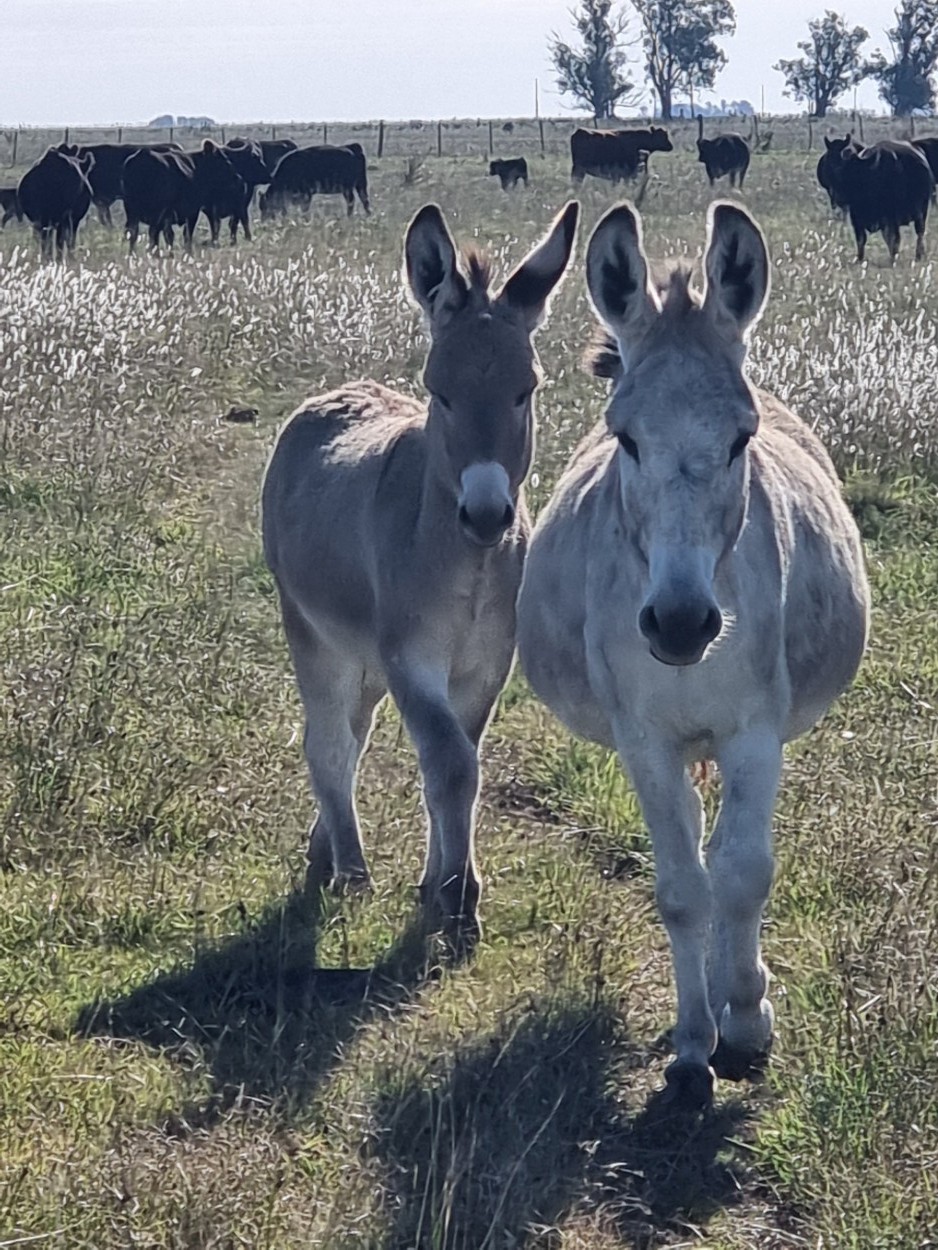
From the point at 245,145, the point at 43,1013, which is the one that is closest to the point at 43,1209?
the point at 43,1013

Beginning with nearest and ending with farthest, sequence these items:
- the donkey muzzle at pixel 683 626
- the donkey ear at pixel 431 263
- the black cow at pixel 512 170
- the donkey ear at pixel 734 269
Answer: the donkey muzzle at pixel 683 626
the donkey ear at pixel 734 269
the donkey ear at pixel 431 263
the black cow at pixel 512 170

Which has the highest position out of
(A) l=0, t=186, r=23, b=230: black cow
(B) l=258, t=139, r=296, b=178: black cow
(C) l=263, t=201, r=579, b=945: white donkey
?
(B) l=258, t=139, r=296, b=178: black cow

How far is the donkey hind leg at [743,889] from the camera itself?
4.11 m

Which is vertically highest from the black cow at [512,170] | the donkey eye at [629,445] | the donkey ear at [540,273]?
the black cow at [512,170]

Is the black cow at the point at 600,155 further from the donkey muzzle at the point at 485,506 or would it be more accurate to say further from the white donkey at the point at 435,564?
the donkey muzzle at the point at 485,506

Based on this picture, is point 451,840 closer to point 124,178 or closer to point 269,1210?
point 269,1210

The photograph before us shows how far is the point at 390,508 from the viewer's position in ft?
18.9

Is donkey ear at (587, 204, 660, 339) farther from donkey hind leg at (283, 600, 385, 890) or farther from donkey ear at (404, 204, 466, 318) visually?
donkey hind leg at (283, 600, 385, 890)

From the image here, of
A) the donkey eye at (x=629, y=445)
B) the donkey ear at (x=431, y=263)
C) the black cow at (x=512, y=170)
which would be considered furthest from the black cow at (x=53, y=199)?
the donkey eye at (x=629, y=445)

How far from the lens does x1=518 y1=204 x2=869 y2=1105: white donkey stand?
3811mm

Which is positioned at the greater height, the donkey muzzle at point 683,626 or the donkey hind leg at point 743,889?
the donkey muzzle at point 683,626

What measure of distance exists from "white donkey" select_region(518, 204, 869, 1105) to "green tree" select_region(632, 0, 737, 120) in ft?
409

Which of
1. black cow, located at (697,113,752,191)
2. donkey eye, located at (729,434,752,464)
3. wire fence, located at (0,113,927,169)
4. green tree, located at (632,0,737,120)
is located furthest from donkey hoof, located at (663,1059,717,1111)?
green tree, located at (632,0,737,120)

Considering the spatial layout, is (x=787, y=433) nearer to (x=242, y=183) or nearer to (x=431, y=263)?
(x=431, y=263)
